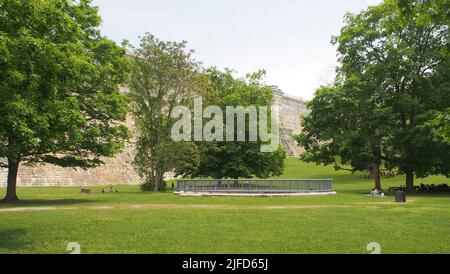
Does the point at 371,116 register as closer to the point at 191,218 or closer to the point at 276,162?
the point at 276,162

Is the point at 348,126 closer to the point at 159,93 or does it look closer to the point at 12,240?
the point at 159,93

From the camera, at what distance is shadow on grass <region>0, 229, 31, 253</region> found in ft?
39.3

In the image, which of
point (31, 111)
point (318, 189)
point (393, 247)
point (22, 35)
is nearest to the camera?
point (393, 247)

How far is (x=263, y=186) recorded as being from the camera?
109 ft

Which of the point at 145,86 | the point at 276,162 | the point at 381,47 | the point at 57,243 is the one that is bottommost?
the point at 57,243

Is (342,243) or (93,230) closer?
(342,243)

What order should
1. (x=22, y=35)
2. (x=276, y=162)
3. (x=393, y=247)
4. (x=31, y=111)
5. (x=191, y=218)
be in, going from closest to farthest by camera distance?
(x=393, y=247) → (x=22, y=35) → (x=31, y=111) → (x=191, y=218) → (x=276, y=162)

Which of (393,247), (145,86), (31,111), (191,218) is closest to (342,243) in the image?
(393,247)

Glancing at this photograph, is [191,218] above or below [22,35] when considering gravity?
below

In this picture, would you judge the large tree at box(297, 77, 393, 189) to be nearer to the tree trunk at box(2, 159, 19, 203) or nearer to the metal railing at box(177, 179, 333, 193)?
the metal railing at box(177, 179, 333, 193)

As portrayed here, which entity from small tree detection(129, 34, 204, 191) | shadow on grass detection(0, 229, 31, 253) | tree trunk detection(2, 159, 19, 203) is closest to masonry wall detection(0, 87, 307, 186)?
small tree detection(129, 34, 204, 191)

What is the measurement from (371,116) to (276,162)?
1143 cm

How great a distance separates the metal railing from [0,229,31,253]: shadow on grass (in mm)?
18993

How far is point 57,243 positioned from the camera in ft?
41.2
